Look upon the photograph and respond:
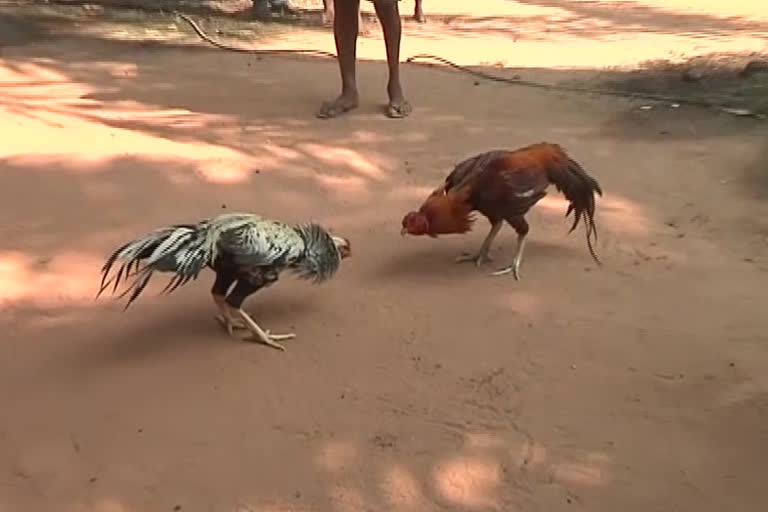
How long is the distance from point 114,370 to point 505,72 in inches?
204

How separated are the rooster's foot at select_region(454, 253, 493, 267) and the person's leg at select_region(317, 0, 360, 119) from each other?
2.42 metres

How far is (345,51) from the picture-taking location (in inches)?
267

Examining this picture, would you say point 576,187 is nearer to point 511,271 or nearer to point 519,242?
point 519,242

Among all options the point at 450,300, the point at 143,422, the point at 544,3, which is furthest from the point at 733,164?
the point at 544,3

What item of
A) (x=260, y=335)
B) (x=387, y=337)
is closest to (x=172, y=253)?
(x=260, y=335)

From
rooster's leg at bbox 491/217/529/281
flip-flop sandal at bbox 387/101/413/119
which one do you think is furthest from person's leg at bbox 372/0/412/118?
rooster's leg at bbox 491/217/529/281

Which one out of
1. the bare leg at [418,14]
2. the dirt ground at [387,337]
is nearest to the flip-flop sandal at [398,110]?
the dirt ground at [387,337]

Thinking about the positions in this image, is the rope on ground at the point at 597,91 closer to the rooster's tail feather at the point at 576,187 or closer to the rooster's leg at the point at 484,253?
the rooster's tail feather at the point at 576,187

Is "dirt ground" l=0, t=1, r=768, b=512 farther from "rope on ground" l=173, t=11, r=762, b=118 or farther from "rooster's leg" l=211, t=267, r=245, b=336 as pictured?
"rope on ground" l=173, t=11, r=762, b=118

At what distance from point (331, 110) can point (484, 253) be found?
2.54 m

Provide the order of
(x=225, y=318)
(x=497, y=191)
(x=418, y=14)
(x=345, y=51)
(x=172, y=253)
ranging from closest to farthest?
(x=172, y=253)
(x=225, y=318)
(x=497, y=191)
(x=345, y=51)
(x=418, y=14)

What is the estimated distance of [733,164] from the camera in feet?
18.4

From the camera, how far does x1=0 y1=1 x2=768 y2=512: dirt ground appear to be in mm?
2996

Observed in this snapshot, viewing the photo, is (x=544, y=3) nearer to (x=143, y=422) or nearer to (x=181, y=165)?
(x=181, y=165)
